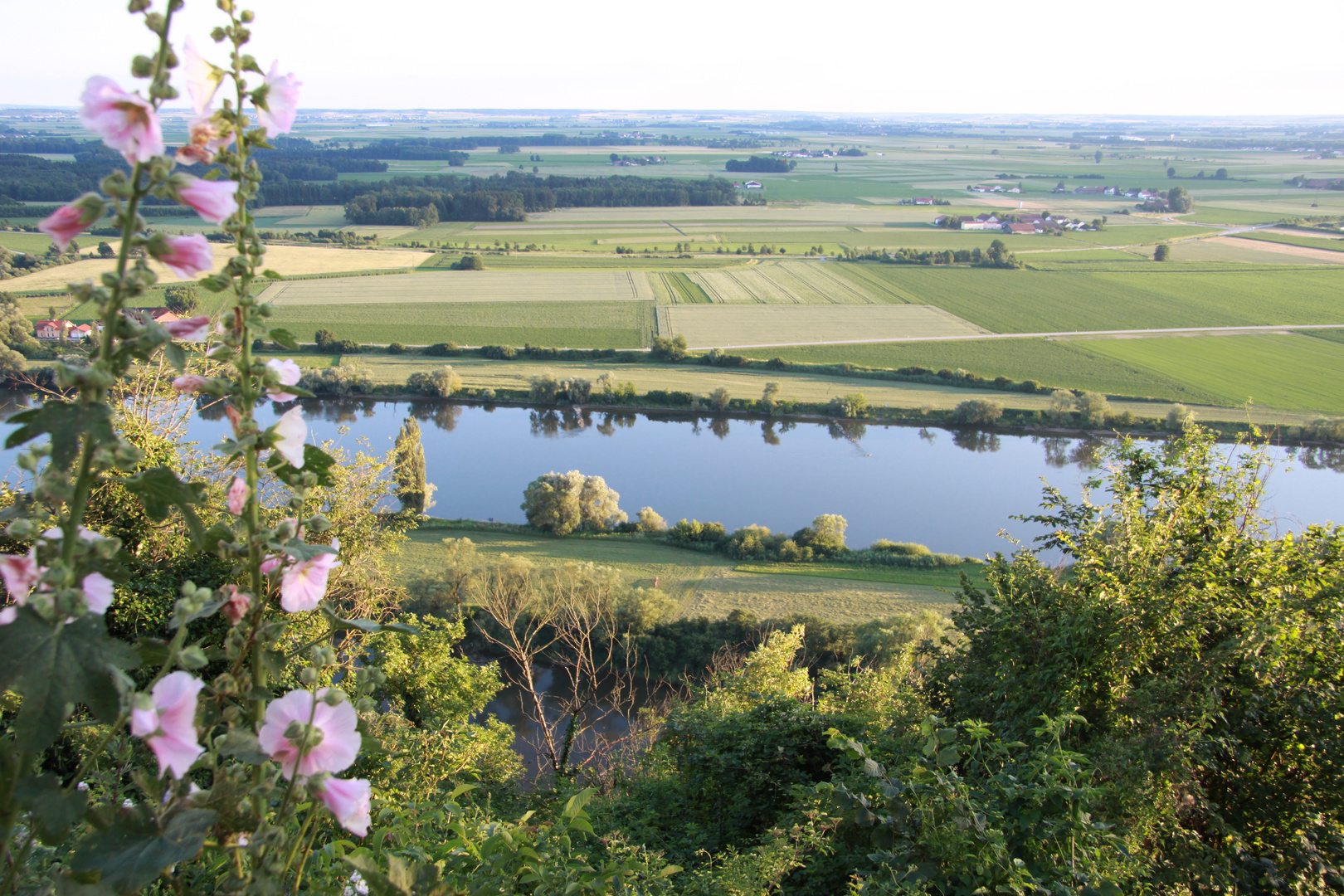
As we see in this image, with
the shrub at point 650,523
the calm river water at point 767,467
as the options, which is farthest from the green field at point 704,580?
the calm river water at point 767,467

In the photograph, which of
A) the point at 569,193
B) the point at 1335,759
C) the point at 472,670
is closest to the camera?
the point at 1335,759

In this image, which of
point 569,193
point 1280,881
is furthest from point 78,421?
point 569,193

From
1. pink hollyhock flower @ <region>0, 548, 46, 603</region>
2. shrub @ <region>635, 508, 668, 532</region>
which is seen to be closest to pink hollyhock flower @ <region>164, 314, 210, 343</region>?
pink hollyhock flower @ <region>0, 548, 46, 603</region>

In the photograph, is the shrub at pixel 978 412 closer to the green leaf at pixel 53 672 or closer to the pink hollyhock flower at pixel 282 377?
the pink hollyhock flower at pixel 282 377

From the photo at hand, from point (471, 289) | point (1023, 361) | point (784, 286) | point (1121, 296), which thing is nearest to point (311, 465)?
point (1023, 361)

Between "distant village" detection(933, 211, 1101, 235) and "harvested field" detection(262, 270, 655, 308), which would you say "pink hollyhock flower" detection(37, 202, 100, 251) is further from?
"distant village" detection(933, 211, 1101, 235)

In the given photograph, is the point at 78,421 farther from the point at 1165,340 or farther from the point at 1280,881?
the point at 1165,340

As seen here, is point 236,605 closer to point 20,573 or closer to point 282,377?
point 20,573

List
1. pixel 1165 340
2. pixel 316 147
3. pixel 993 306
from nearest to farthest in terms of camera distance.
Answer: pixel 1165 340 → pixel 993 306 → pixel 316 147
